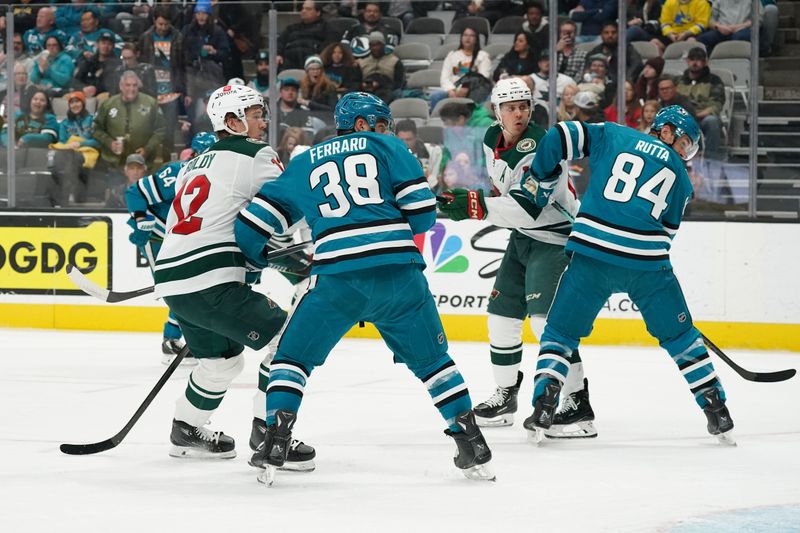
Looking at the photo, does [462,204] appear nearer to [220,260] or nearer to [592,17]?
[220,260]

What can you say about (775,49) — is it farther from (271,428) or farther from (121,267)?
(271,428)

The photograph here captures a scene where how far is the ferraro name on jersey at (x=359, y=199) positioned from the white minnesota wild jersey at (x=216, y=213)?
258 mm

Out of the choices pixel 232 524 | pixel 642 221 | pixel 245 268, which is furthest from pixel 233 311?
pixel 642 221

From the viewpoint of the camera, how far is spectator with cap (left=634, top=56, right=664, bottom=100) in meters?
7.77

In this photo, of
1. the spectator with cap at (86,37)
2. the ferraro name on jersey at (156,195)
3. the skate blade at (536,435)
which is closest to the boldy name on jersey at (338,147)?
the skate blade at (536,435)

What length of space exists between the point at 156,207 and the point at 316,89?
7.04ft

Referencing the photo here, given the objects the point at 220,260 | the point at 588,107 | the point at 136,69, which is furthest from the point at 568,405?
the point at 136,69

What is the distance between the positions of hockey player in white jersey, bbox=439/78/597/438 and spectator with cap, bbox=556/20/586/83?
3041 millimetres

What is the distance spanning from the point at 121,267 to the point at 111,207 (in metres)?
0.43

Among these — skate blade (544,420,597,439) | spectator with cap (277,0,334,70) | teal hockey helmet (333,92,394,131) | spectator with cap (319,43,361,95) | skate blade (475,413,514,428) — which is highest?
spectator with cap (277,0,334,70)

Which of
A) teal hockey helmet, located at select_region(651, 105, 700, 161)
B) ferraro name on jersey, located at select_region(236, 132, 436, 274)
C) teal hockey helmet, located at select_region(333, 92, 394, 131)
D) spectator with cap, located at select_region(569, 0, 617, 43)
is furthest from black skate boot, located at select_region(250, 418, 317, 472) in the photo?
spectator with cap, located at select_region(569, 0, 617, 43)

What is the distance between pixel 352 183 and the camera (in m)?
3.66

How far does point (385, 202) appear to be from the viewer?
12.1 feet

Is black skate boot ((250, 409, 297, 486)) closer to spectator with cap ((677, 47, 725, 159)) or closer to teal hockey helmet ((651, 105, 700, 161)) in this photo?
teal hockey helmet ((651, 105, 700, 161))
